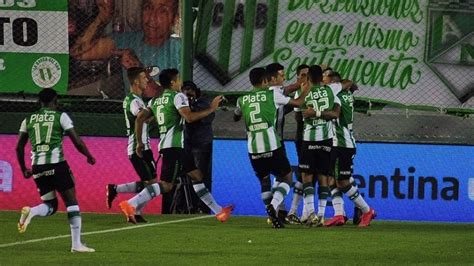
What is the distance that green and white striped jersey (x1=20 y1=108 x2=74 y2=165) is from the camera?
14133 millimetres

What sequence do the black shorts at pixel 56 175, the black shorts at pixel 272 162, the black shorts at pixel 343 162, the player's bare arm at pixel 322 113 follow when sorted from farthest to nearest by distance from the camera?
the black shorts at pixel 343 162 < the player's bare arm at pixel 322 113 < the black shorts at pixel 272 162 < the black shorts at pixel 56 175

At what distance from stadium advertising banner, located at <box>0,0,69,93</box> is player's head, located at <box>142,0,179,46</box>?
50.5 inches

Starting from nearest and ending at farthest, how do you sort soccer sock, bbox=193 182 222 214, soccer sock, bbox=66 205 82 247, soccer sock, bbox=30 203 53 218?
soccer sock, bbox=66 205 82 247 < soccer sock, bbox=30 203 53 218 < soccer sock, bbox=193 182 222 214

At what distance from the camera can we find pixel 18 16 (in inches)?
843

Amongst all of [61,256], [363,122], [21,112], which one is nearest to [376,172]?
[363,122]

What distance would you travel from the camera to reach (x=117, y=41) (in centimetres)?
2133

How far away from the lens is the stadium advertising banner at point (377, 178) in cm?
2064

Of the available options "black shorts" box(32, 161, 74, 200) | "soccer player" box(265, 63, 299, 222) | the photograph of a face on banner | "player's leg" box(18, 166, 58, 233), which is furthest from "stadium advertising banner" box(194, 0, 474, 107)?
"black shorts" box(32, 161, 74, 200)

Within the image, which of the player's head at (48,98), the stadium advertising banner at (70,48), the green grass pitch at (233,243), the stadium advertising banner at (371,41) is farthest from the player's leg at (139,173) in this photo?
the player's head at (48,98)

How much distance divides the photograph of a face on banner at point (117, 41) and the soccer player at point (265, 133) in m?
4.19

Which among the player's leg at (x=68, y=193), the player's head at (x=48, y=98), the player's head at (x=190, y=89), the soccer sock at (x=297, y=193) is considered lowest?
the soccer sock at (x=297, y=193)

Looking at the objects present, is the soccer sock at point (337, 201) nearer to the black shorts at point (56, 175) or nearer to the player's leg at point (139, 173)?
the player's leg at point (139, 173)

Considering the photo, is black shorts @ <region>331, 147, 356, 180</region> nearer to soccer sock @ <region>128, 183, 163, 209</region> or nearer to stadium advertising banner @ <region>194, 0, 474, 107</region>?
soccer sock @ <region>128, 183, 163, 209</region>

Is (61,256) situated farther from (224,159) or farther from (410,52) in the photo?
(410,52)
